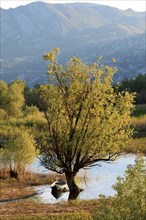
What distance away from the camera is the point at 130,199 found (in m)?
13.2

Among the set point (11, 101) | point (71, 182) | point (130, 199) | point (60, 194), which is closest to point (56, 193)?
point (60, 194)

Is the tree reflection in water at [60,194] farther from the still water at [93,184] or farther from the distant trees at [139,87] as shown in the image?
the distant trees at [139,87]

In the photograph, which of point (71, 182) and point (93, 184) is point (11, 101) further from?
point (71, 182)

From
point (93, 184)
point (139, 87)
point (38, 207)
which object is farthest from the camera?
point (139, 87)

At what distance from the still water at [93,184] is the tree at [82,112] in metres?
2.77

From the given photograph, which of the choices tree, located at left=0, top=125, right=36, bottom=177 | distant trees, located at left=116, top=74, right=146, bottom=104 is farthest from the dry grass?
distant trees, located at left=116, top=74, right=146, bottom=104

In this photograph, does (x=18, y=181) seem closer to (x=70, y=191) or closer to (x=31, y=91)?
(x=70, y=191)

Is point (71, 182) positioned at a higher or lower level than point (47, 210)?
lower

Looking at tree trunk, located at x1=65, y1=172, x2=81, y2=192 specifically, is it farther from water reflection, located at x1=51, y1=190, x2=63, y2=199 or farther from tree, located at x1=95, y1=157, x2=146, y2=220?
tree, located at x1=95, y1=157, x2=146, y2=220

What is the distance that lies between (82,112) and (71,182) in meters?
6.20

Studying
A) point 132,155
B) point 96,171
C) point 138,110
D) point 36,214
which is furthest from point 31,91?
point 36,214

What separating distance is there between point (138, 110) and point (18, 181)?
6099 cm

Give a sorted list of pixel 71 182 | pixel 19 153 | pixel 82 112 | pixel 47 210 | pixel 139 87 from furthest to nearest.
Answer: pixel 139 87 < pixel 19 153 < pixel 71 182 < pixel 82 112 < pixel 47 210

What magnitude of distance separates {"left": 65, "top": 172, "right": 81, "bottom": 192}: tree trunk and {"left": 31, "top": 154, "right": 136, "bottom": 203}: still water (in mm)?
609
